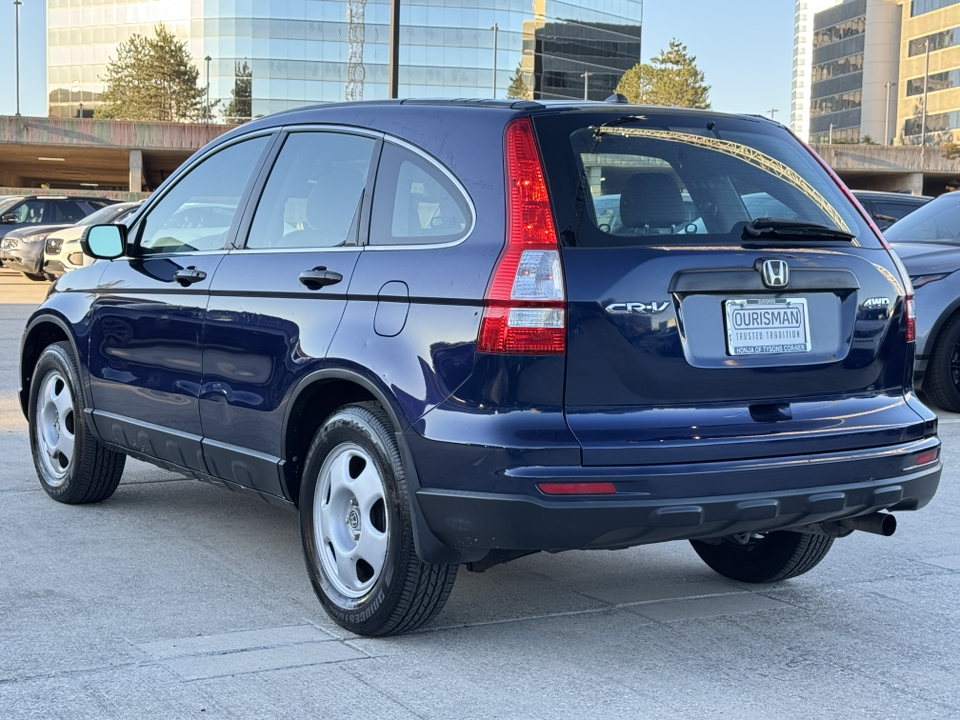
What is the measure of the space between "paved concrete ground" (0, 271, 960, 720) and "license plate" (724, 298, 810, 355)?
1.00 metres

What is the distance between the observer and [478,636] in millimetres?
4297

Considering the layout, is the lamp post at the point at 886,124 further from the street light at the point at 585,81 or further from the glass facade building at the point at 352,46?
the glass facade building at the point at 352,46

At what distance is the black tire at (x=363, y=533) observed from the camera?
4.00m

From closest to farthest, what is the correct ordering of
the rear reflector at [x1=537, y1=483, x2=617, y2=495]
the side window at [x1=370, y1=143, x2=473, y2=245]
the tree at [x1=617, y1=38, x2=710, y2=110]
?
1. the rear reflector at [x1=537, y1=483, x2=617, y2=495]
2. the side window at [x1=370, y1=143, x2=473, y2=245]
3. the tree at [x1=617, y1=38, x2=710, y2=110]

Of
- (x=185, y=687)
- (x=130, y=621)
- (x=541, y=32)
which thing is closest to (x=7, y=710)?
(x=185, y=687)

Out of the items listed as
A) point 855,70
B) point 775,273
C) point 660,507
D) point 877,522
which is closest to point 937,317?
point 877,522

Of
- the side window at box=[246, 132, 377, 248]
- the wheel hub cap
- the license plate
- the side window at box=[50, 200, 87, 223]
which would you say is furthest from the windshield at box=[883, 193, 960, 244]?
the side window at box=[50, 200, 87, 223]

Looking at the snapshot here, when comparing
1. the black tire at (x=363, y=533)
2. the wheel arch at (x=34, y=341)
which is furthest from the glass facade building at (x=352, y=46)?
the black tire at (x=363, y=533)

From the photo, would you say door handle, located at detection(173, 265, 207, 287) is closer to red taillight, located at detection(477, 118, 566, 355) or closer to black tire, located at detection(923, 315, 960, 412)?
red taillight, located at detection(477, 118, 566, 355)

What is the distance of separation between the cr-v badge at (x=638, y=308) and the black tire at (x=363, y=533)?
813 millimetres

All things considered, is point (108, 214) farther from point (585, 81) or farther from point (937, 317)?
point (585, 81)

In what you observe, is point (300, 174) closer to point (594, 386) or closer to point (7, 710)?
point (594, 386)

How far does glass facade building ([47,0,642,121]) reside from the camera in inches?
3873

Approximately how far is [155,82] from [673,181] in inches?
3734
